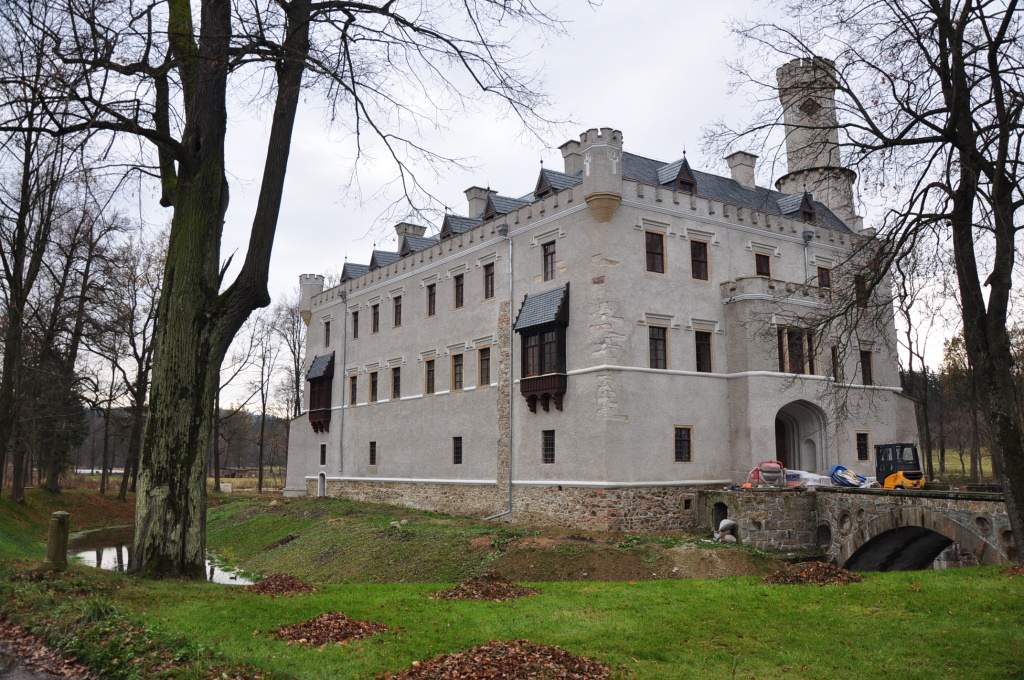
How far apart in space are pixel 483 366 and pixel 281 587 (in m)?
18.0

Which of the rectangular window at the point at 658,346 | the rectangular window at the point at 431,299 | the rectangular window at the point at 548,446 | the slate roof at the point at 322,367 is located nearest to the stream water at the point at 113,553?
the rectangular window at the point at 548,446

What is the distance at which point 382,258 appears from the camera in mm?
38344

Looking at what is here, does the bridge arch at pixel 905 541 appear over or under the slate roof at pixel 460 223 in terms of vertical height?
under

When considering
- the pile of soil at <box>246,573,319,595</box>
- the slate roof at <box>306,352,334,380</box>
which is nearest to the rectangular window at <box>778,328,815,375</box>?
the pile of soil at <box>246,573,319,595</box>

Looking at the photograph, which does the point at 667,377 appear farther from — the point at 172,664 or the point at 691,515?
the point at 172,664

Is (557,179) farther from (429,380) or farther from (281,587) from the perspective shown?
(281,587)

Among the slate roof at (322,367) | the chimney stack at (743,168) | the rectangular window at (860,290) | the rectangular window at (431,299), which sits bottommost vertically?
the rectangular window at (860,290)

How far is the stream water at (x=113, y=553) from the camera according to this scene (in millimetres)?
22281

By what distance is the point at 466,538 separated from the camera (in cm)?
2089

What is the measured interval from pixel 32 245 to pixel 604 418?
16.9m

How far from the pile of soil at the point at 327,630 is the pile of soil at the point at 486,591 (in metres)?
2.38

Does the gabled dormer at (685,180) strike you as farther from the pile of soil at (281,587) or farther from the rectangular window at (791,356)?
the pile of soil at (281,587)

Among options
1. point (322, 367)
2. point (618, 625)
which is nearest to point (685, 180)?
point (618, 625)

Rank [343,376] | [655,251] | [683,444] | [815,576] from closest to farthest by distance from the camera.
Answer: [815,576] → [683,444] → [655,251] → [343,376]
